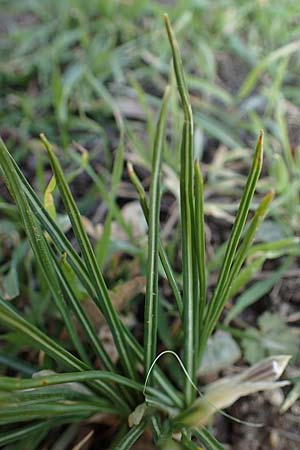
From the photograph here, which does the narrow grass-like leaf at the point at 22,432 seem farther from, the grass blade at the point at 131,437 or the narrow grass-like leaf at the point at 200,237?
the narrow grass-like leaf at the point at 200,237

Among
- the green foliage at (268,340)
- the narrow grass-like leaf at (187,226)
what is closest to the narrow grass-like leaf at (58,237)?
the narrow grass-like leaf at (187,226)

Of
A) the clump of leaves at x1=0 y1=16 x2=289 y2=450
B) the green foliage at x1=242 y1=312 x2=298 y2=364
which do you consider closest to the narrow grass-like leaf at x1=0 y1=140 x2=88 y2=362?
the clump of leaves at x1=0 y1=16 x2=289 y2=450

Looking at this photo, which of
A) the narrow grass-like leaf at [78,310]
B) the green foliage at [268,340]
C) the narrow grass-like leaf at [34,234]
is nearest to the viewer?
the narrow grass-like leaf at [34,234]

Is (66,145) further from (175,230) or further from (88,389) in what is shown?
(88,389)

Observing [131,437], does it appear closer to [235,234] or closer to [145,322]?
[145,322]

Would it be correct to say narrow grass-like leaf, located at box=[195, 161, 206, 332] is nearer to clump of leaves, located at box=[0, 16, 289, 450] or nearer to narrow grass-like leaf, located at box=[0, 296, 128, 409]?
clump of leaves, located at box=[0, 16, 289, 450]

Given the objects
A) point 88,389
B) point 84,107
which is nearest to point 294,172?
point 84,107

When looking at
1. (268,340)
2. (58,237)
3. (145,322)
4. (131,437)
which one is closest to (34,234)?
(58,237)
